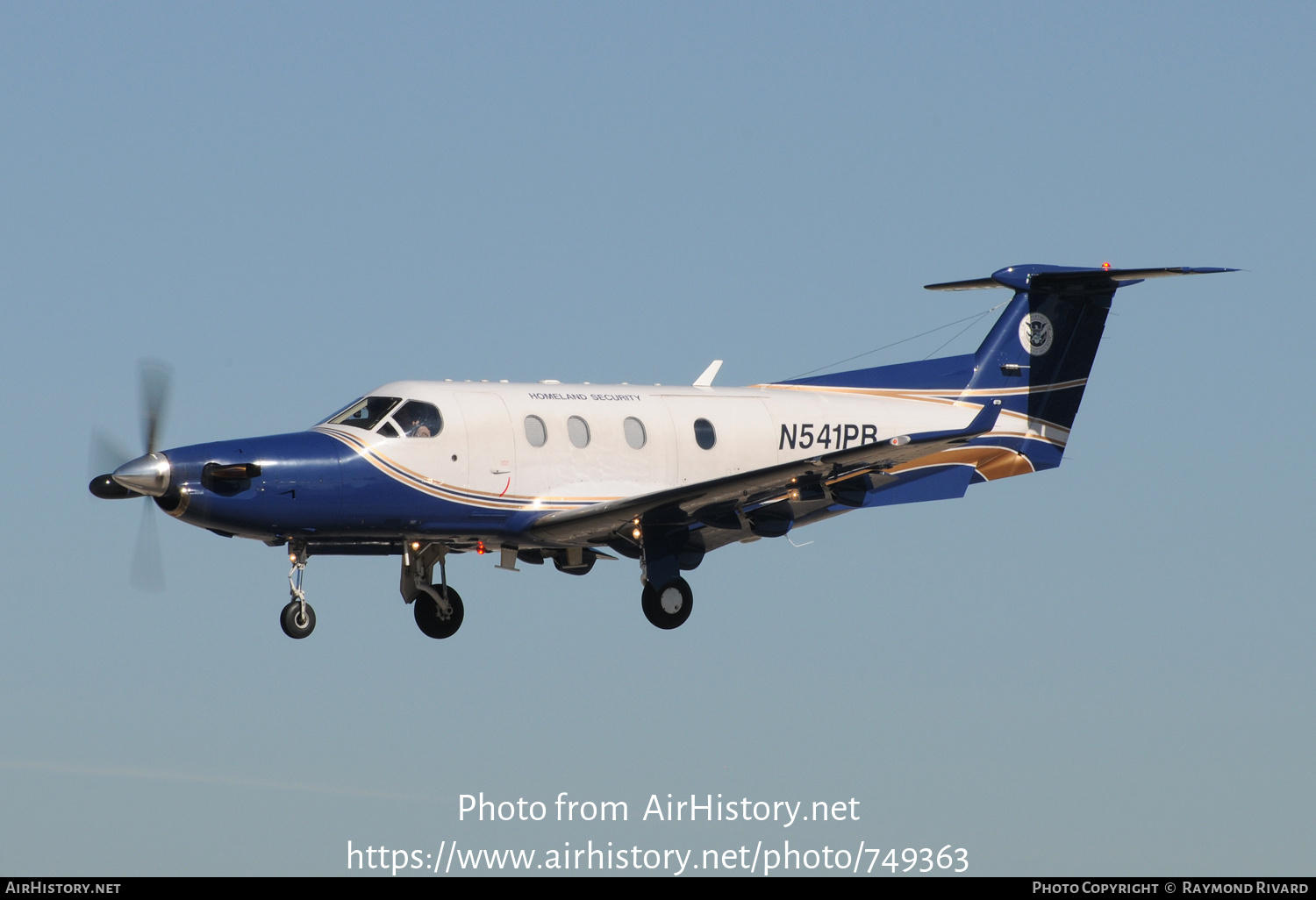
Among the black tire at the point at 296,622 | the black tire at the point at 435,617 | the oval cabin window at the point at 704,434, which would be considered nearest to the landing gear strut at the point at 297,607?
the black tire at the point at 296,622

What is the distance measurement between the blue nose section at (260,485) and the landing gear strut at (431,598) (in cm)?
257

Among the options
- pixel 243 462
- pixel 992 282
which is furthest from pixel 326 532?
pixel 992 282

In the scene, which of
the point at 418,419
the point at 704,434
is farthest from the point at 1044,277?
the point at 418,419

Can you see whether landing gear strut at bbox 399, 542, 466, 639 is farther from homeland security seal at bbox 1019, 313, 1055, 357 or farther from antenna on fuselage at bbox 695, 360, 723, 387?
homeland security seal at bbox 1019, 313, 1055, 357

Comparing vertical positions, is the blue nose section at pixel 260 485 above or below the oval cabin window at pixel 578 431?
below

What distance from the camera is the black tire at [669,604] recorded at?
23.0 m

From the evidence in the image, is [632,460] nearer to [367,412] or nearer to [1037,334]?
[367,412]

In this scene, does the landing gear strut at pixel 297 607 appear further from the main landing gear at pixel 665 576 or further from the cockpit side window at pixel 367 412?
the main landing gear at pixel 665 576

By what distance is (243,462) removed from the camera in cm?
2083

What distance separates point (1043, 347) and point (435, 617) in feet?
32.4

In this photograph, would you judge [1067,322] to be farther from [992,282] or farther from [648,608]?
[648,608]

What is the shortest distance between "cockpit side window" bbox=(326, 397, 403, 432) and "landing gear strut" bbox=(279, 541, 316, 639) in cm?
163

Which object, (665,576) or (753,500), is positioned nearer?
(753,500)

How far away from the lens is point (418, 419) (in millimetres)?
21875
